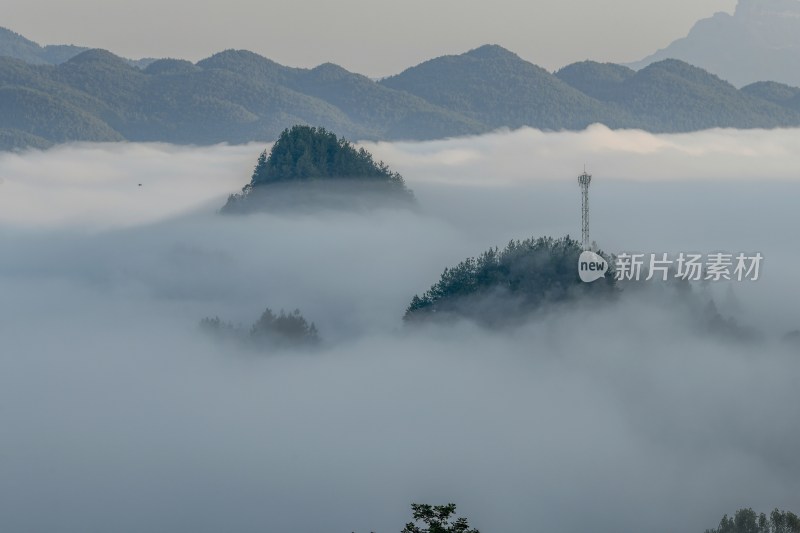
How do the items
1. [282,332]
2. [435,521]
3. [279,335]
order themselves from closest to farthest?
[435,521]
[279,335]
[282,332]

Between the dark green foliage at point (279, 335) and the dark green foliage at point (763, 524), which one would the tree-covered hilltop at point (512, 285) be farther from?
the dark green foliage at point (763, 524)

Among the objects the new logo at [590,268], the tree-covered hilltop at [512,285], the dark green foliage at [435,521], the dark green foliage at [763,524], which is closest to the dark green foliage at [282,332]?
the tree-covered hilltop at [512,285]

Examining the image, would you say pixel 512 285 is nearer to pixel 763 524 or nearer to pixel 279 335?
pixel 279 335

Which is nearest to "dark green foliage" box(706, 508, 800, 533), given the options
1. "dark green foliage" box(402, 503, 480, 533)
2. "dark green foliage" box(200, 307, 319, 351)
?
"dark green foliage" box(402, 503, 480, 533)

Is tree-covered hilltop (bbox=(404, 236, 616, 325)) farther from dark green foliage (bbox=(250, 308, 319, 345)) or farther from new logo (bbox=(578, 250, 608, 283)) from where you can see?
dark green foliage (bbox=(250, 308, 319, 345))

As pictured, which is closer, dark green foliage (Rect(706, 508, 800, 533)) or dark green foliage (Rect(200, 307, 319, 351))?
dark green foliage (Rect(706, 508, 800, 533))

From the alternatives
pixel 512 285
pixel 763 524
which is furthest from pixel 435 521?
pixel 512 285

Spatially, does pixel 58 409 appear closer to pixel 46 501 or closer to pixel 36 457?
pixel 36 457

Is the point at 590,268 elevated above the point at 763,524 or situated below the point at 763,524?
above
